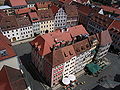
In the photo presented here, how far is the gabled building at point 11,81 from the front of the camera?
1656 inches

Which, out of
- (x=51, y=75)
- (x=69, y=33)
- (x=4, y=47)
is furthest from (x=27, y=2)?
(x=51, y=75)

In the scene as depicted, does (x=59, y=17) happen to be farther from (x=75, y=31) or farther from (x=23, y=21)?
(x=75, y=31)

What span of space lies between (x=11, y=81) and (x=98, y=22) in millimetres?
67725

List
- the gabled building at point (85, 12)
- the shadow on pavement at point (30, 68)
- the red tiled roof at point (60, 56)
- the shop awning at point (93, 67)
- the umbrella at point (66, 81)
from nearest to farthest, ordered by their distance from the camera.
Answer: the red tiled roof at point (60, 56) < the umbrella at point (66, 81) < the shadow on pavement at point (30, 68) < the shop awning at point (93, 67) < the gabled building at point (85, 12)

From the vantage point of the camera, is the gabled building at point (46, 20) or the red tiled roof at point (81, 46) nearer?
the red tiled roof at point (81, 46)

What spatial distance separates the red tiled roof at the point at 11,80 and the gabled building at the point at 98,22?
6298 cm

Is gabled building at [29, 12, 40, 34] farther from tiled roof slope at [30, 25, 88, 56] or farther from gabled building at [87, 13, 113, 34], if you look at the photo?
gabled building at [87, 13, 113, 34]

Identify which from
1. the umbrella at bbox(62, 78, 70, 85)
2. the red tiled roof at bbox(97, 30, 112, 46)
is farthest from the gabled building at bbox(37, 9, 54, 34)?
the umbrella at bbox(62, 78, 70, 85)

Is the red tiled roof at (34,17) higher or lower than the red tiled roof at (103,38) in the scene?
higher

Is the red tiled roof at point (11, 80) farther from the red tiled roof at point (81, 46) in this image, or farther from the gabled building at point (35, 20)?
the gabled building at point (35, 20)

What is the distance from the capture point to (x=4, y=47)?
167 feet

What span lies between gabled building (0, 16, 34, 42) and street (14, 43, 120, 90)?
6.61 meters

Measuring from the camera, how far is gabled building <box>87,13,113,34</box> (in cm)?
8551

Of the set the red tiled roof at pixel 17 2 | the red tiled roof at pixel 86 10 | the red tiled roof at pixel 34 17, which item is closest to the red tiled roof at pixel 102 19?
the red tiled roof at pixel 86 10
